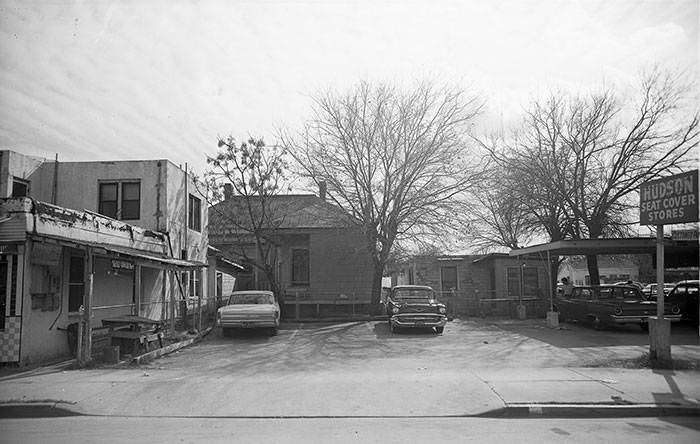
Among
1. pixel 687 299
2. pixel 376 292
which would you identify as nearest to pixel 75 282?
pixel 376 292

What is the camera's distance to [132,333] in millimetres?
12609

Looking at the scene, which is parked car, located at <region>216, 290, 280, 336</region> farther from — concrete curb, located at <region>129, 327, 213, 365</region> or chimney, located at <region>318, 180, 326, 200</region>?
chimney, located at <region>318, 180, 326, 200</region>

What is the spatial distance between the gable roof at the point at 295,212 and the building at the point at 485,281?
4.09 metres

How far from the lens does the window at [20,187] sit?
54.3 ft

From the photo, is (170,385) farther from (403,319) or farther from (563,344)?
(563,344)

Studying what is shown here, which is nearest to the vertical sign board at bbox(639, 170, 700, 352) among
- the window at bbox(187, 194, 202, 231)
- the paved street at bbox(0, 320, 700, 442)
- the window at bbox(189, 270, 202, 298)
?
the paved street at bbox(0, 320, 700, 442)

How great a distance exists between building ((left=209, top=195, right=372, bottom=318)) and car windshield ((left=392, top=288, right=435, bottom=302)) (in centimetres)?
401

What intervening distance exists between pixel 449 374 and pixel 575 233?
15845 mm

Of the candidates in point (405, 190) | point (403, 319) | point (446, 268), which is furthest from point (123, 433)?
point (446, 268)

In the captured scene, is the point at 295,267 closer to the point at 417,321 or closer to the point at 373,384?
the point at 417,321

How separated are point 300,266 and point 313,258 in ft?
4.19

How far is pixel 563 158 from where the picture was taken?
22.4 meters

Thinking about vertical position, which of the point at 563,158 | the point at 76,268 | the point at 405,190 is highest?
the point at 563,158

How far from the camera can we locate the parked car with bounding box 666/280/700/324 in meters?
19.4
